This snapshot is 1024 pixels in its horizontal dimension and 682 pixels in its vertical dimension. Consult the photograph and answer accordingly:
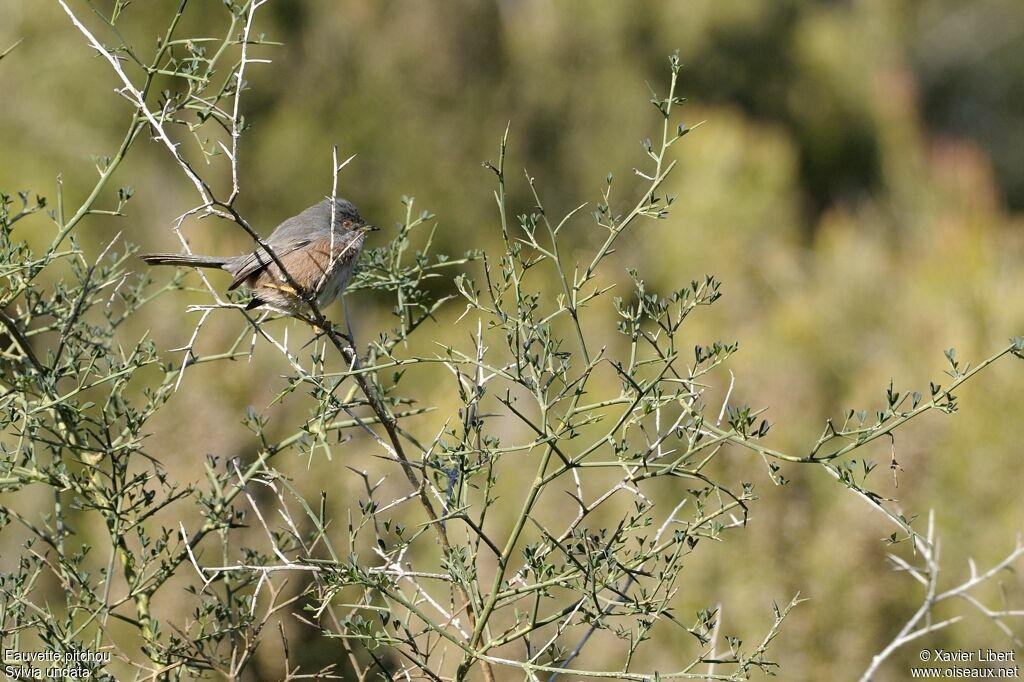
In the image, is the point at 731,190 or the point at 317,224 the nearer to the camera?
the point at 317,224

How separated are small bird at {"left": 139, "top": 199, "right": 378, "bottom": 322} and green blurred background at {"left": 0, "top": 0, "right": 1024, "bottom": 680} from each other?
1549 millimetres

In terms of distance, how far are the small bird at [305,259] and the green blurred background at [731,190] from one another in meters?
1.55

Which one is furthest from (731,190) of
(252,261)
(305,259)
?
(252,261)

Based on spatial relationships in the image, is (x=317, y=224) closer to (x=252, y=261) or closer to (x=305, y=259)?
(x=305, y=259)

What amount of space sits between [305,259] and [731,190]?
287 inches

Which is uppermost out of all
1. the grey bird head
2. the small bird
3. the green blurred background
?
the green blurred background

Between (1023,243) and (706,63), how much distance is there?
221 inches

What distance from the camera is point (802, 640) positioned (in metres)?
6.32

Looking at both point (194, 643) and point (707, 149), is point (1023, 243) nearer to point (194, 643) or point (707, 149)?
point (707, 149)

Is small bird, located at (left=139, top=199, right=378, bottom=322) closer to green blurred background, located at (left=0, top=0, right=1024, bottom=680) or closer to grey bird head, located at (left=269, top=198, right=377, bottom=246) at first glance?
grey bird head, located at (left=269, top=198, right=377, bottom=246)

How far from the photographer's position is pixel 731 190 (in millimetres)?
10508

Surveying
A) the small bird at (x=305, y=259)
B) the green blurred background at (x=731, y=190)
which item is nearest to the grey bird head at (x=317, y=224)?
the small bird at (x=305, y=259)

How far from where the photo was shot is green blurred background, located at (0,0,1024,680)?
21.4 feet

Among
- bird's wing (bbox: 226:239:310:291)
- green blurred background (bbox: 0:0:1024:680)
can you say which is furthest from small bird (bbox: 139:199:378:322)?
green blurred background (bbox: 0:0:1024:680)
